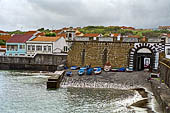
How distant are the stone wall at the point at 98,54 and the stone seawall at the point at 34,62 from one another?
2136mm

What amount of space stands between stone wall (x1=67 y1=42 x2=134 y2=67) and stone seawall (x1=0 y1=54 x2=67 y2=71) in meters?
2.14

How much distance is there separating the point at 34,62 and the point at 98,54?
36.4 ft

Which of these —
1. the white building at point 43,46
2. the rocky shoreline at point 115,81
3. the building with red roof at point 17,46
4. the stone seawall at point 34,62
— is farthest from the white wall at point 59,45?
the rocky shoreline at point 115,81

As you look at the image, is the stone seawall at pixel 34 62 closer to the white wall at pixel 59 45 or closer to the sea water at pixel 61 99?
the white wall at pixel 59 45

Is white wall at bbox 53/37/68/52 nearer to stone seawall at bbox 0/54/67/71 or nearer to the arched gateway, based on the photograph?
stone seawall at bbox 0/54/67/71

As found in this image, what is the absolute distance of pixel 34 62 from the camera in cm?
4128

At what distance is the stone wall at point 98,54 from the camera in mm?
37031

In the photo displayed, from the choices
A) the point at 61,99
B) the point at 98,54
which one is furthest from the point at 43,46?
the point at 61,99

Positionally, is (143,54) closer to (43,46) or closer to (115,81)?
(115,81)

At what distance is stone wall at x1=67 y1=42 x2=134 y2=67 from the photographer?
37.0 m

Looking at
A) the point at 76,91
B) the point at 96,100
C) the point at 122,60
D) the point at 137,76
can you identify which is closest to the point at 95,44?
the point at 122,60

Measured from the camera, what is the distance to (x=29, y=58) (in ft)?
136

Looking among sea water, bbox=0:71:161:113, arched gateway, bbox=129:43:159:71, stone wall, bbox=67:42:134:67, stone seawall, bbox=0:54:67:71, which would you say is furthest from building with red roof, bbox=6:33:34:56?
arched gateway, bbox=129:43:159:71

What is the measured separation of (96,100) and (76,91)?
12.8 feet
